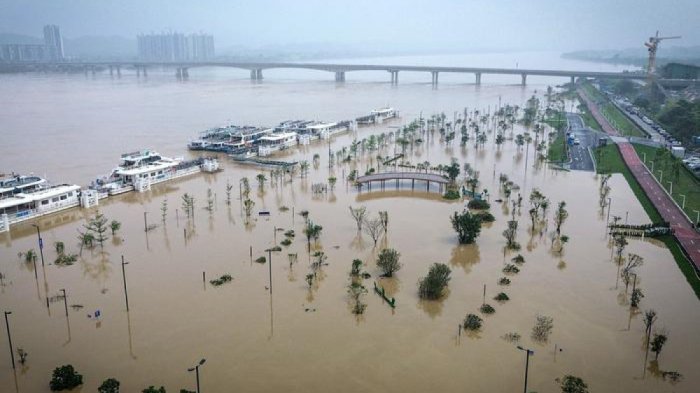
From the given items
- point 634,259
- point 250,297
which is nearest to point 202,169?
point 250,297

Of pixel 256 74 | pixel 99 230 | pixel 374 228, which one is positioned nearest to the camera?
pixel 99 230

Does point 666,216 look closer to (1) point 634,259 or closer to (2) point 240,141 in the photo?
(1) point 634,259

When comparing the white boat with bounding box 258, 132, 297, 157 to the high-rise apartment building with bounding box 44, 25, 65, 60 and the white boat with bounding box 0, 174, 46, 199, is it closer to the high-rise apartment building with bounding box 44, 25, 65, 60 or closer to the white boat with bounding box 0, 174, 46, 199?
the white boat with bounding box 0, 174, 46, 199

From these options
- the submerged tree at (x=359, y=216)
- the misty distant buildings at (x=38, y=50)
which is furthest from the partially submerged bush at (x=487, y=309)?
the misty distant buildings at (x=38, y=50)

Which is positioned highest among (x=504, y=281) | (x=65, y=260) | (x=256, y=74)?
(x=256, y=74)

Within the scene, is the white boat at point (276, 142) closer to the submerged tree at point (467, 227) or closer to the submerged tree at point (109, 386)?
the submerged tree at point (467, 227)

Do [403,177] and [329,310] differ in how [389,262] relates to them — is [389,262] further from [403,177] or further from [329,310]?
[403,177]

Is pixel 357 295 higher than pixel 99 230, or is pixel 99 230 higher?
pixel 99 230

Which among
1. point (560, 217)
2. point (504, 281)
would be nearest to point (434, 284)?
point (504, 281)
